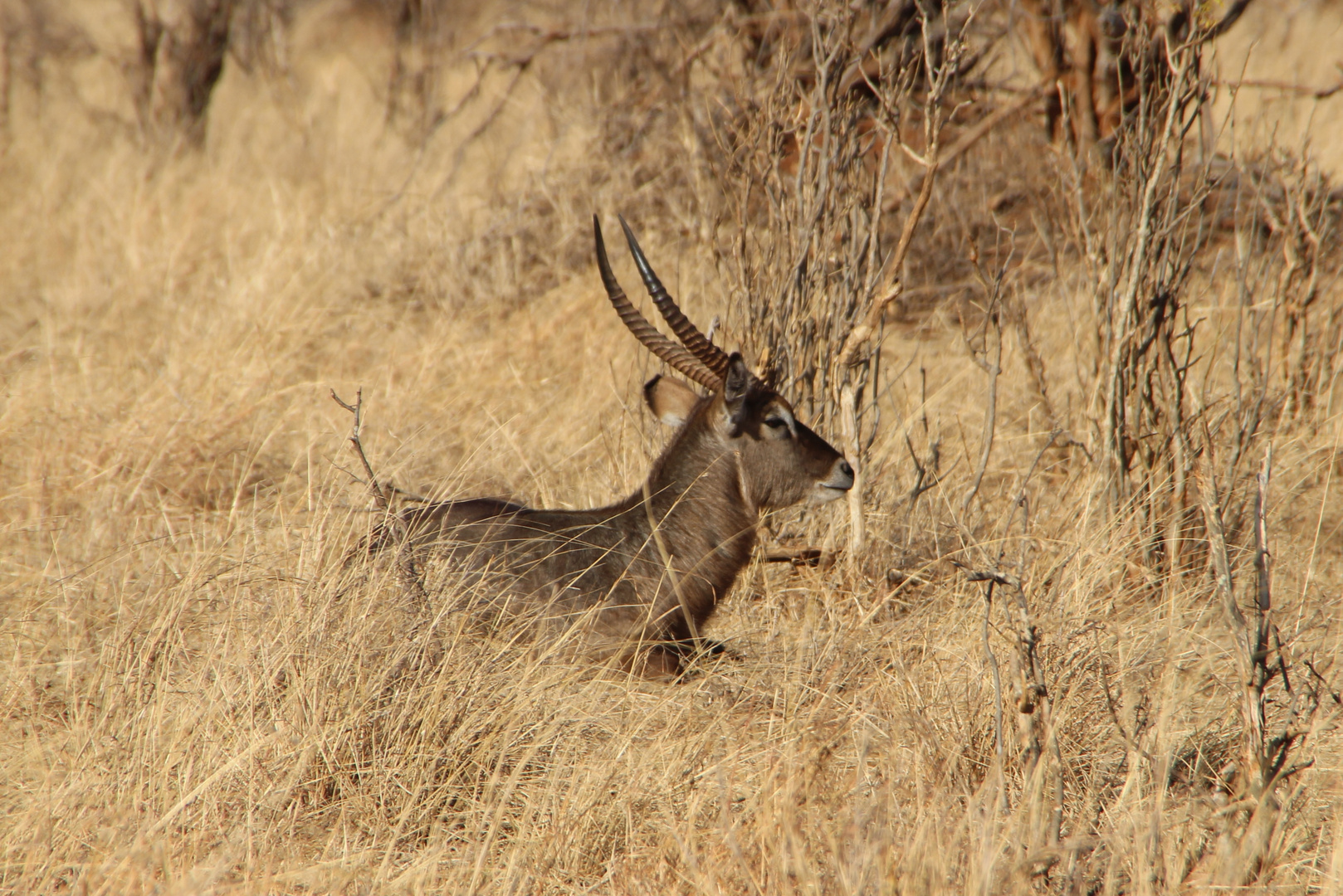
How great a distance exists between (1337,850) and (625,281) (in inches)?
220

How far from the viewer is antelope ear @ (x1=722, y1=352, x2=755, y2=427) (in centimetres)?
404

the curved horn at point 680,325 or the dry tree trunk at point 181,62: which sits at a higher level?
the dry tree trunk at point 181,62

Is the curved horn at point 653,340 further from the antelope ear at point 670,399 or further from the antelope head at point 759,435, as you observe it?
the antelope ear at point 670,399

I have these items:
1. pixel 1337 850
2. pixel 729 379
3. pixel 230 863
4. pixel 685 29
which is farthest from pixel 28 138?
pixel 1337 850

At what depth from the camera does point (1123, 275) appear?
467 cm

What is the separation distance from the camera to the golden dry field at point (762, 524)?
9.82 feet

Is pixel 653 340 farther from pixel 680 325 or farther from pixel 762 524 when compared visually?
pixel 762 524

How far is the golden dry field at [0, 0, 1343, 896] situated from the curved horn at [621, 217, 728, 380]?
624mm

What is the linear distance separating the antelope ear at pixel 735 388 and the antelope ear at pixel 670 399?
47 cm

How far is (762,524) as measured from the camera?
15.3 feet

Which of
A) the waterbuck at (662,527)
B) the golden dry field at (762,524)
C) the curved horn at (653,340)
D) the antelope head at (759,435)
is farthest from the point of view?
the antelope head at (759,435)

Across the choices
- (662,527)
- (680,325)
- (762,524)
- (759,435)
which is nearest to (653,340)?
(680,325)

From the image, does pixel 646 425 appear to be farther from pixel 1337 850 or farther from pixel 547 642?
pixel 1337 850

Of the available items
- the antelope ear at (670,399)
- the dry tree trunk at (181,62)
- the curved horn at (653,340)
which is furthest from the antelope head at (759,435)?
the dry tree trunk at (181,62)
